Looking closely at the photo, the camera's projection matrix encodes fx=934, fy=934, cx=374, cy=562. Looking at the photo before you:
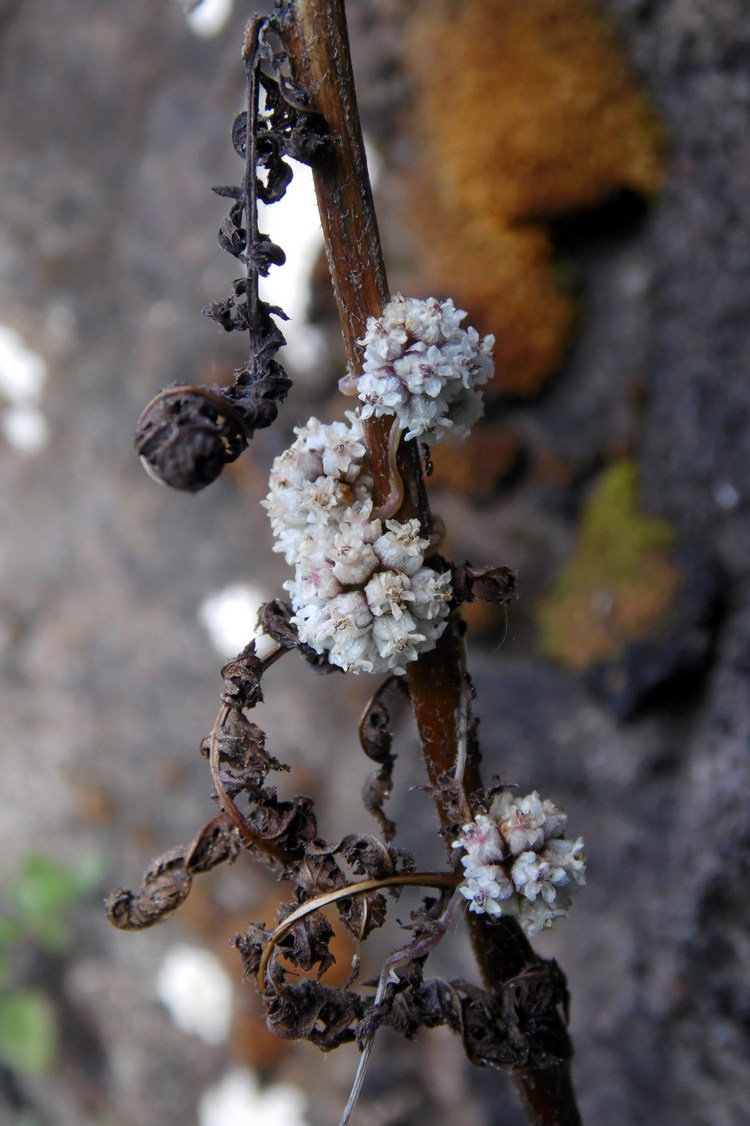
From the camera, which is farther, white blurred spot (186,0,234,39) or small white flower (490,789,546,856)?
white blurred spot (186,0,234,39)

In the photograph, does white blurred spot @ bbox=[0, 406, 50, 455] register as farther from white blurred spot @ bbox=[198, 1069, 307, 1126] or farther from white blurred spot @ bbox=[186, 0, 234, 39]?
white blurred spot @ bbox=[198, 1069, 307, 1126]

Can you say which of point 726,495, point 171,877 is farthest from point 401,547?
point 726,495

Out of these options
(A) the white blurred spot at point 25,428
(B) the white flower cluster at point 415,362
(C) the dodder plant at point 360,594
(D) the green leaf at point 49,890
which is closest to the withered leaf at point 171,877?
(C) the dodder plant at point 360,594

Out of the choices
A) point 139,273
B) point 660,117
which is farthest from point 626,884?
point 139,273

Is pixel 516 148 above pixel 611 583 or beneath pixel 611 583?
above

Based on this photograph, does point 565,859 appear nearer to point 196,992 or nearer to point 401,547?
point 401,547

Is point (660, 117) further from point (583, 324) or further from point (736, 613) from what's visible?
point (736, 613)

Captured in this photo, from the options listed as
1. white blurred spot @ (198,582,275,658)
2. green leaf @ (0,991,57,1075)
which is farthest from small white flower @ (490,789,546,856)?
green leaf @ (0,991,57,1075)
